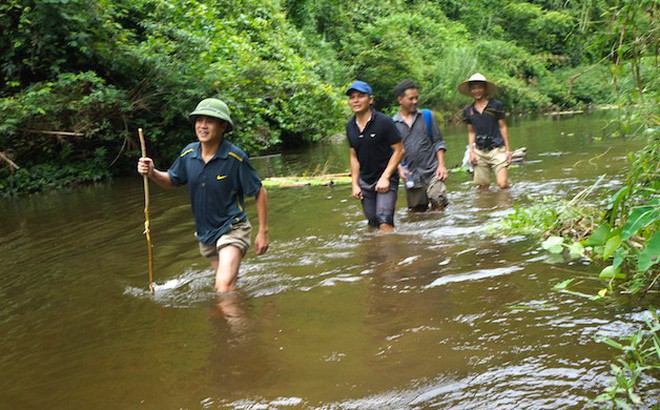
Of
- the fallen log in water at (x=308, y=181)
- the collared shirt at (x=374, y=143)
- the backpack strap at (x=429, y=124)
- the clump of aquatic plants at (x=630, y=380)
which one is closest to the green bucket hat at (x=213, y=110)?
the collared shirt at (x=374, y=143)

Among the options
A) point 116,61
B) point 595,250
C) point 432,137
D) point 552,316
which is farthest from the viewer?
point 116,61

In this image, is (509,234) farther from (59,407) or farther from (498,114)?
(59,407)

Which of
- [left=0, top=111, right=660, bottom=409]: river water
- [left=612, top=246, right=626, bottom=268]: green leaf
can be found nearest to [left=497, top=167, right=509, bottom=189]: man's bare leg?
A: [left=0, top=111, right=660, bottom=409]: river water

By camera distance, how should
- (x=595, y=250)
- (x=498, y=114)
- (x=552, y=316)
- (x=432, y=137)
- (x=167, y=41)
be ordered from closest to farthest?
(x=552, y=316) → (x=595, y=250) → (x=432, y=137) → (x=498, y=114) → (x=167, y=41)

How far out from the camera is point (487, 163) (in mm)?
10133

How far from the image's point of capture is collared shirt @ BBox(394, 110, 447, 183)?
8.48 m

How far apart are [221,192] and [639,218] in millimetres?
3369

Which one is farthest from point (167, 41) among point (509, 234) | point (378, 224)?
point (509, 234)

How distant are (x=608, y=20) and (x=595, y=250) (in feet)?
5.22

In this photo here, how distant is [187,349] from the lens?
4.22 metres

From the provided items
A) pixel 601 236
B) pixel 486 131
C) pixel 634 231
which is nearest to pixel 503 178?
pixel 486 131

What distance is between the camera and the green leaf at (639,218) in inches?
119

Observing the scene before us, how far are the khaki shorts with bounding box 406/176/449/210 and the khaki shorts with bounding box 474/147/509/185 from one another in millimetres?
1686

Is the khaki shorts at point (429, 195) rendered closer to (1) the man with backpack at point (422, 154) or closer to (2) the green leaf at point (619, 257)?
(1) the man with backpack at point (422, 154)
